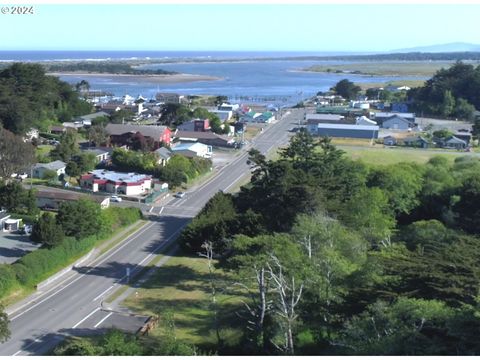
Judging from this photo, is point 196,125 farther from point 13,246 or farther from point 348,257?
point 348,257

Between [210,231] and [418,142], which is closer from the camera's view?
[210,231]

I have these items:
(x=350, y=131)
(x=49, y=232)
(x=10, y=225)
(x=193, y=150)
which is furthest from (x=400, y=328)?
(x=350, y=131)

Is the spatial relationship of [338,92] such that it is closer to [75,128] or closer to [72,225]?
[75,128]

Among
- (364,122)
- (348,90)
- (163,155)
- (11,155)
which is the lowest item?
(364,122)

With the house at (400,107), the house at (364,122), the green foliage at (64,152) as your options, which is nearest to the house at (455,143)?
the house at (364,122)

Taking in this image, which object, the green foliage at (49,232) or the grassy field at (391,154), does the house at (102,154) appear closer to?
the green foliage at (49,232)

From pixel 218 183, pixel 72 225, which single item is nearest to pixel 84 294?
pixel 72 225
